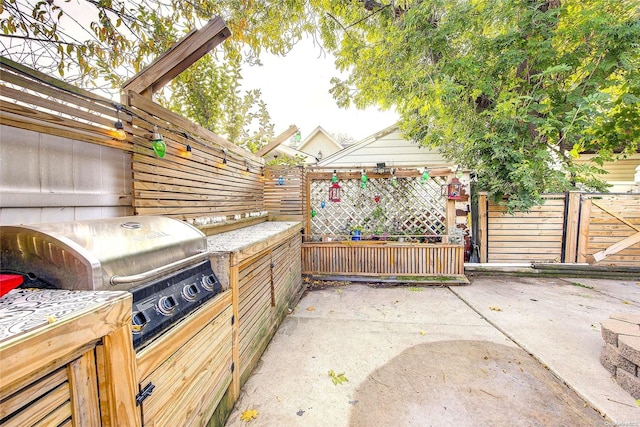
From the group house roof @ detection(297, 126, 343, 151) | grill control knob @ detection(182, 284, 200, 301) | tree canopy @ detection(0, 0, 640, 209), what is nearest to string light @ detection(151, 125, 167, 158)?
grill control knob @ detection(182, 284, 200, 301)

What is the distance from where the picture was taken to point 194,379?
1.26m

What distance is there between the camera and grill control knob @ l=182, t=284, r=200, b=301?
1284 millimetres

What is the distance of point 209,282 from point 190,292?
0.62 ft

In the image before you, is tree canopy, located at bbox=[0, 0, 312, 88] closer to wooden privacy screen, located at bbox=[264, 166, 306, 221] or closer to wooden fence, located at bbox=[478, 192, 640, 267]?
wooden privacy screen, located at bbox=[264, 166, 306, 221]

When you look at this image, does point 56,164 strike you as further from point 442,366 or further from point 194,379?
point 442,366

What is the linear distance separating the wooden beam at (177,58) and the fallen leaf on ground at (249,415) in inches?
97.1

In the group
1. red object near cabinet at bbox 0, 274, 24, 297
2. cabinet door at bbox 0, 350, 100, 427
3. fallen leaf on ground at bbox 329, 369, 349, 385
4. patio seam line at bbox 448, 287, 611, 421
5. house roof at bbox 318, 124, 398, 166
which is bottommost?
patio seam line at bbox 448, 287, 611, 421

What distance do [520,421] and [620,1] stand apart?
20.9 feet

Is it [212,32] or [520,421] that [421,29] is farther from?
[520,421]

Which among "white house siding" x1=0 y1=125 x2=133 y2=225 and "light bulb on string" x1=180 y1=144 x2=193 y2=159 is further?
"light bulb on string" x1=180 y1=144 x2=193 y2=159

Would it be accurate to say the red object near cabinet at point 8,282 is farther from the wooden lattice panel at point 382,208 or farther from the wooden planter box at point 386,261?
the wooden lattice panel at point 382,208

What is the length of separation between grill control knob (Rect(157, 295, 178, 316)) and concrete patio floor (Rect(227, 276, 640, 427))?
106 cm

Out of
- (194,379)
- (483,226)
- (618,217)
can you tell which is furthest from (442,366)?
(618,217)

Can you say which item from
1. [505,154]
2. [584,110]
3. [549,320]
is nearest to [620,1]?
[584,110]
